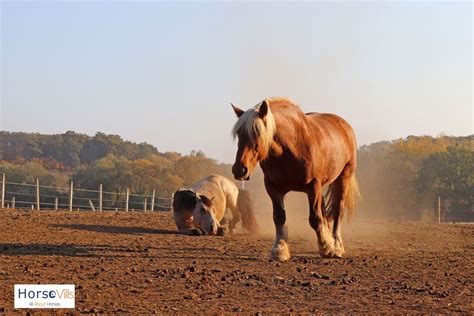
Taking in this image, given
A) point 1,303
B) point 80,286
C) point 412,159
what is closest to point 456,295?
point 80,286

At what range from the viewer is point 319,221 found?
8.73 m

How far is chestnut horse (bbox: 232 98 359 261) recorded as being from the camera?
25.6 ft

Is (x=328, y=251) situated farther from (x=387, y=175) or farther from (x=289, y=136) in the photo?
(x=387, y=175)

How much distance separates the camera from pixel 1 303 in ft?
17.5

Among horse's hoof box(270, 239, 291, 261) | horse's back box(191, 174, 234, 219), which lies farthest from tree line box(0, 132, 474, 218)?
horse's hoof box(270, 239, 291, 261)

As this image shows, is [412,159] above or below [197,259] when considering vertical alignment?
above

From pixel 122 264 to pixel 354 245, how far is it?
471 cm

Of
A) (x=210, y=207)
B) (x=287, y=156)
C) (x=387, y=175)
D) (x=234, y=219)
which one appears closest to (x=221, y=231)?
(x=210, y=207)

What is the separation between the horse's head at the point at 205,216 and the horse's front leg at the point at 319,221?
3983 mm

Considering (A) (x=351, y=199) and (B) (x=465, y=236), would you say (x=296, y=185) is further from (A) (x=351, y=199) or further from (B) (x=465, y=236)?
(B) (x=465, y=236)

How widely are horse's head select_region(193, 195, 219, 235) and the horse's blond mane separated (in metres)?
4.78

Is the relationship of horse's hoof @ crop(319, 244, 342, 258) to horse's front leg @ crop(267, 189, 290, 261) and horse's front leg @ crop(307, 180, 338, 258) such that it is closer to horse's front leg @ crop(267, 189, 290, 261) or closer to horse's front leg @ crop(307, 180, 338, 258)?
horse's front leg @ crop(307, 180, 338, 258)

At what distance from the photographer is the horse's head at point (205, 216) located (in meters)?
12.5

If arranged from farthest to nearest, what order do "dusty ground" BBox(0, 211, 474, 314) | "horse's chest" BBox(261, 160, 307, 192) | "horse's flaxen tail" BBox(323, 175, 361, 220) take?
1. "horse's flaxen tail" BBox(323, 175, 361, 220)
2. "horse's chest" BBox(261, 160, 307, 192)
3. "dusty ground" BBox(0, 211, 474, 314)
